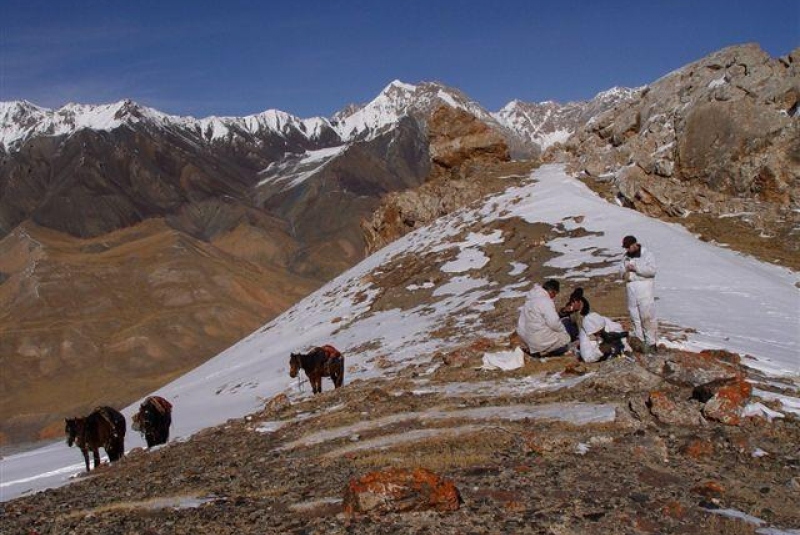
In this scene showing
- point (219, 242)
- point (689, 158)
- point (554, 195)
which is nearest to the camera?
point (689, 158)

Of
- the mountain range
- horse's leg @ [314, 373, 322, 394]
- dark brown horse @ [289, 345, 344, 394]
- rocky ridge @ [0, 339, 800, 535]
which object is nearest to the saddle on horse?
dark brown horse @ [289, 345, 344, 394]

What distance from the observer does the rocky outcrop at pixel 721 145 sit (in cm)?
2930

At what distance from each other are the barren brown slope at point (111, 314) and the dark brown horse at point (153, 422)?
176 feet

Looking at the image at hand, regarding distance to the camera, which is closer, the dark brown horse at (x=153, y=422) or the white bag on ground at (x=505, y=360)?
the white bag on ground at (x=505, y=360)

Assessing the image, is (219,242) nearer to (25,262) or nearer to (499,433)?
(25,262)

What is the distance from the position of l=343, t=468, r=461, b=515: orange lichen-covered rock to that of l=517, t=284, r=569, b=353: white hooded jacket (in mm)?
6732

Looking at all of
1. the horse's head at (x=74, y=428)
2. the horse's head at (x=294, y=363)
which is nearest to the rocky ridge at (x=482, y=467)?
the horse's head at (x=74, y=428)

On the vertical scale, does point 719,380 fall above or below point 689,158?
below

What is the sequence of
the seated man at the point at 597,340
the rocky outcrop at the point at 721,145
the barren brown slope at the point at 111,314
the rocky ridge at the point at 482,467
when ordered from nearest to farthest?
1. the rocky ridge at the point at 482,467
2. the seated man at the point at 597,340
3. the rocky outcrop at the point at 721,145
4. the barren brown slope at the point at 111,314

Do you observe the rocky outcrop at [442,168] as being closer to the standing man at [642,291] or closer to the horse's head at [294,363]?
the horse's head at [294,363]

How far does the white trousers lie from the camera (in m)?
12.5

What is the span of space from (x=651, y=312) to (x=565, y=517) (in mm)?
6820

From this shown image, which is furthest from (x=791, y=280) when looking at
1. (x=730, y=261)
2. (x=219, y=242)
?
(x=219, y=242)

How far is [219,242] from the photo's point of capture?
172625 millimetres
